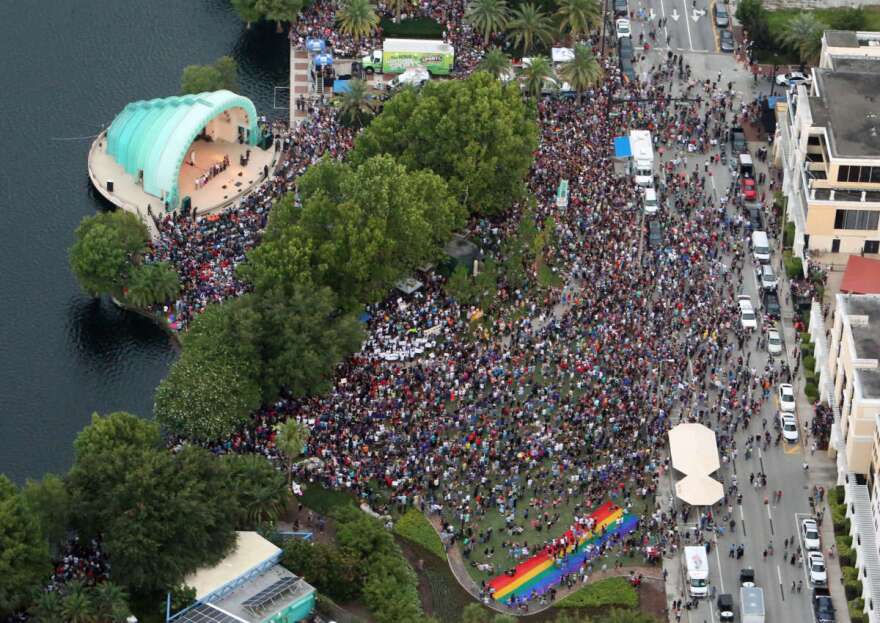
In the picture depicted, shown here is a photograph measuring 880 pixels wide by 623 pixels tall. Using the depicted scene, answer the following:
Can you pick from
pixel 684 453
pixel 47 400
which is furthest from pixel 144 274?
pixel 684 453

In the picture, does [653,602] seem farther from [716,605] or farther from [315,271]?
[315,271]

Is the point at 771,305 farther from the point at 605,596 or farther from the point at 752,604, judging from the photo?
the point at 605,596

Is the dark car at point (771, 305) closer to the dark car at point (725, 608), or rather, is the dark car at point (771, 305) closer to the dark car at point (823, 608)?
the dark car at point (823, 608)

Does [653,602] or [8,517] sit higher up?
[8,517]

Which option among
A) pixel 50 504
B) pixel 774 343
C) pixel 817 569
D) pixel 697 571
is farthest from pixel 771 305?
pixel 50 504

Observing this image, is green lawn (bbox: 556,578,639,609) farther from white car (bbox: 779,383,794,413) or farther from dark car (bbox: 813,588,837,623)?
white car (bbox: 779,383,794,413)

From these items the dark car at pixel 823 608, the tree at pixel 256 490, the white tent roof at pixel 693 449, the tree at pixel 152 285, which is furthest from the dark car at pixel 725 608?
the tree at pixel 152 285
